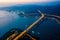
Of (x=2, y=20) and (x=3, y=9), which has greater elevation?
(x=3, y=9)

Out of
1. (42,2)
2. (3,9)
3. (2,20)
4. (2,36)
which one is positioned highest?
(42,2)

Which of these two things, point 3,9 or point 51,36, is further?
point 3,9

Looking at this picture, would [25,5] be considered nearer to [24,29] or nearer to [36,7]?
[36,7]

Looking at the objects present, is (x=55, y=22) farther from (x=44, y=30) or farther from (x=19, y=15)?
(x=19, y=15)

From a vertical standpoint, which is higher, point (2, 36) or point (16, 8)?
point (16, 8)

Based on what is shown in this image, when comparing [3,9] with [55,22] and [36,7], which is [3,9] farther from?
[55,22]

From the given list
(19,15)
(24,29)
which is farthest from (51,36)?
(19,15)

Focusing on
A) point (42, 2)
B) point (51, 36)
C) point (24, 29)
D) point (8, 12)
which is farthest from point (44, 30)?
point (8, 12)

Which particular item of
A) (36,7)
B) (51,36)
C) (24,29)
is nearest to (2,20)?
(24,29)

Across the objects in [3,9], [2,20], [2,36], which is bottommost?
[2,36]
